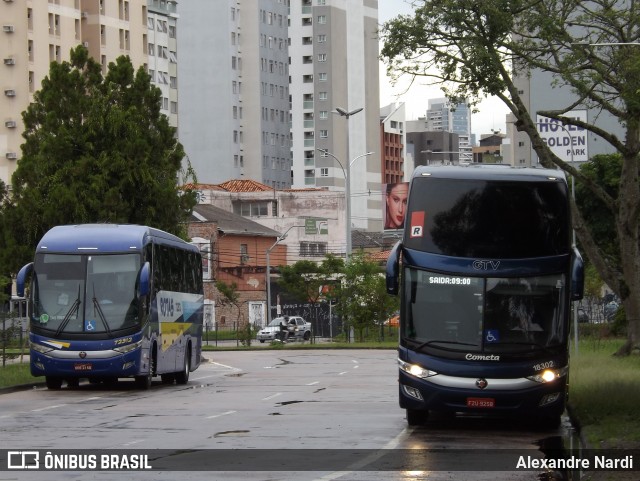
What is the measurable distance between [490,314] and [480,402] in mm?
1318

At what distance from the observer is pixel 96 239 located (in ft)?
109

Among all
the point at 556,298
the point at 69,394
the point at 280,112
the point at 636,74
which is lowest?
the point at 69,394

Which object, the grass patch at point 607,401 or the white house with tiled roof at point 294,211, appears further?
the white house with tiled roof at point 294,211

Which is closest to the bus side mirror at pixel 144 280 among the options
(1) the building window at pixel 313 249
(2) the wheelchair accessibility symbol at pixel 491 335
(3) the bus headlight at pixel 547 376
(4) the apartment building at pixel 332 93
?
(2) the wheelchair accessibility symbol at pixel 491 335

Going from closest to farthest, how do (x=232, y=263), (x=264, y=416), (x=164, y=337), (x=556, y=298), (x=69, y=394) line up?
(x=556, y=298)
(x=264, y=416)
(x=69, y=394)
(x=164, y=337)
(x=232, y=263)

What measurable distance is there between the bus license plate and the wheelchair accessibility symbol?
2.84 ft

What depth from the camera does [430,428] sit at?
21.9 m

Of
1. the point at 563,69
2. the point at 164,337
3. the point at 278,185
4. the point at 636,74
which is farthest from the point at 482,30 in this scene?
the point at 278,185

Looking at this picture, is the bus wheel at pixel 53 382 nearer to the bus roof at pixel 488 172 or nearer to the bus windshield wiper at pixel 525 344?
the bus roof at pixel 488 172

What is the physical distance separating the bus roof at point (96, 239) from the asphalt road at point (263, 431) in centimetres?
319

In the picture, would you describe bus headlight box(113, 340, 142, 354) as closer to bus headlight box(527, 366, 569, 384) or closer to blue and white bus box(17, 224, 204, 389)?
blue and white bus box(17, 224, 204, 389)

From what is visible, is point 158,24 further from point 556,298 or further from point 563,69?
point 556,298

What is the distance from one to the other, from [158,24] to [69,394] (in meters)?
118

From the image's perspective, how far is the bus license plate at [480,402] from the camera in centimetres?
2094
